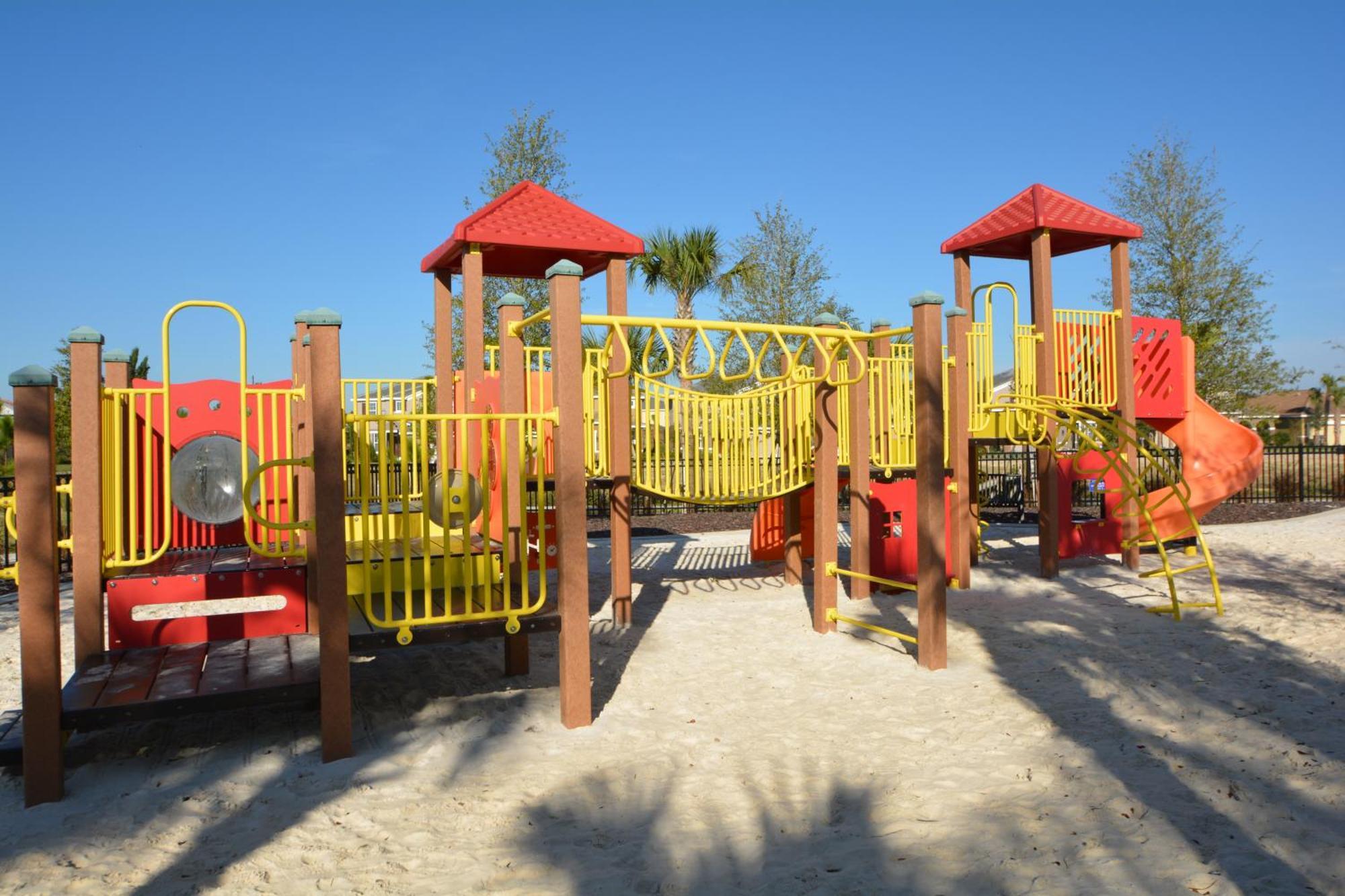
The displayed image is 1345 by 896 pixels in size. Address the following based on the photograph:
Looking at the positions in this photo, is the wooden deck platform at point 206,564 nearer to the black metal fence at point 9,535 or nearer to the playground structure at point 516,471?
the playground structure at point 516,471

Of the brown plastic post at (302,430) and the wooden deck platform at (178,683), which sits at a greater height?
the brown plastic post at (302,430)

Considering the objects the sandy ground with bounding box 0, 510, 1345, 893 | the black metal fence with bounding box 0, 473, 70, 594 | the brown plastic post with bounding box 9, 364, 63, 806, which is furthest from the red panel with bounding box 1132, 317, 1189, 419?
the black metal fence with bounding box 0, 473, 70, 594

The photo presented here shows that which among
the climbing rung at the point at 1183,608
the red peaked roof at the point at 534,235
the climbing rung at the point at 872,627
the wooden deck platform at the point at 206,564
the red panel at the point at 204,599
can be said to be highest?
the red peaked roof at the point at 534,235

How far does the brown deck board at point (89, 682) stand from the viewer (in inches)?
183

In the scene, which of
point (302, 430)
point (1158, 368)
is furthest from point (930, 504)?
point (1158, 368)

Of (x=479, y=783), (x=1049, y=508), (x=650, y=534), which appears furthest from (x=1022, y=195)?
(x=479, y=783)

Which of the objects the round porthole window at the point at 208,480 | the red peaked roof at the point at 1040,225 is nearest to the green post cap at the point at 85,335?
the round porthole window at the point at 208,480

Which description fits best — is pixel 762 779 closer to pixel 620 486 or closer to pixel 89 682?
pixel 89 682

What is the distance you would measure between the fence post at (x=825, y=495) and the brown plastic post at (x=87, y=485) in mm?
5186

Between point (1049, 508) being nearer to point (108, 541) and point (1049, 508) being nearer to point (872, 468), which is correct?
point (872, 468)

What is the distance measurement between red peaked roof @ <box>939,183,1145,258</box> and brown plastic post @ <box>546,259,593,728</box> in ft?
25.2

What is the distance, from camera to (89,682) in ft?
16.5

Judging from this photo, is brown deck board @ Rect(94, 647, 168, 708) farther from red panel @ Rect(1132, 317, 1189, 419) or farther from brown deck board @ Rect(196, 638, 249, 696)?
red panel @ Rect(1132, 317, 1189, 419)

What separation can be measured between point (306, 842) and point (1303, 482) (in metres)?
26.4
